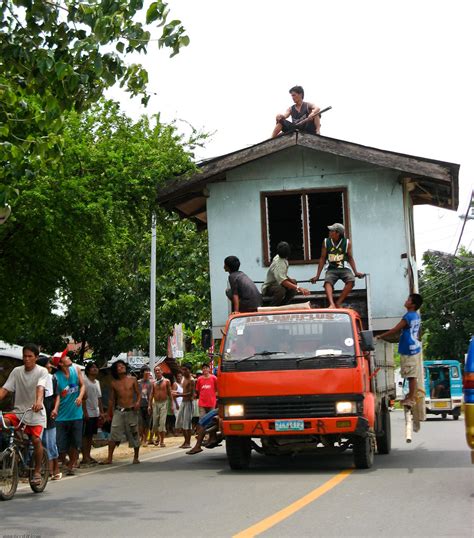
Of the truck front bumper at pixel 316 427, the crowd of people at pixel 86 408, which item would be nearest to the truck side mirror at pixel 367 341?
the truck front bumper at pixel 316 427

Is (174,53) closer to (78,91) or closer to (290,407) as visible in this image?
(78,91)

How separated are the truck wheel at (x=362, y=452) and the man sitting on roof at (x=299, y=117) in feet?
23.2

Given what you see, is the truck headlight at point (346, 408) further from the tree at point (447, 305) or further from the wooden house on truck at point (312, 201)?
the tree at point (447, 305)

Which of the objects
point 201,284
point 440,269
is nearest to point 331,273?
point 201,284

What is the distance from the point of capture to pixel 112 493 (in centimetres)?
1166

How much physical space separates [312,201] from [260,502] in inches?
346

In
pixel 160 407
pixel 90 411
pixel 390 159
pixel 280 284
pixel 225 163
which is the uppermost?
pixel 225 163

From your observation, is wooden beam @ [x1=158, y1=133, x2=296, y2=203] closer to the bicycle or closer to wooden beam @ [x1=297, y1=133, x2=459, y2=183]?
wooden beam @ [x1=297, y1=133, x2=459, y2=183]

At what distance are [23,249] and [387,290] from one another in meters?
7.01

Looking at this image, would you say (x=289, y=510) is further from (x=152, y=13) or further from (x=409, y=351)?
(x=409, y=351)

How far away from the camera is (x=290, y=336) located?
13.6 m

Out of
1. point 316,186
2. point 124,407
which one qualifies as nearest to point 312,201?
point 316,186

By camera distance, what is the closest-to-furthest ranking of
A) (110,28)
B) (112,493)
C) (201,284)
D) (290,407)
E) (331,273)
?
(110,28), (112,493), (290,407), (331,273), (201,284)

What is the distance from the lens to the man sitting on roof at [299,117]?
1873 cm
